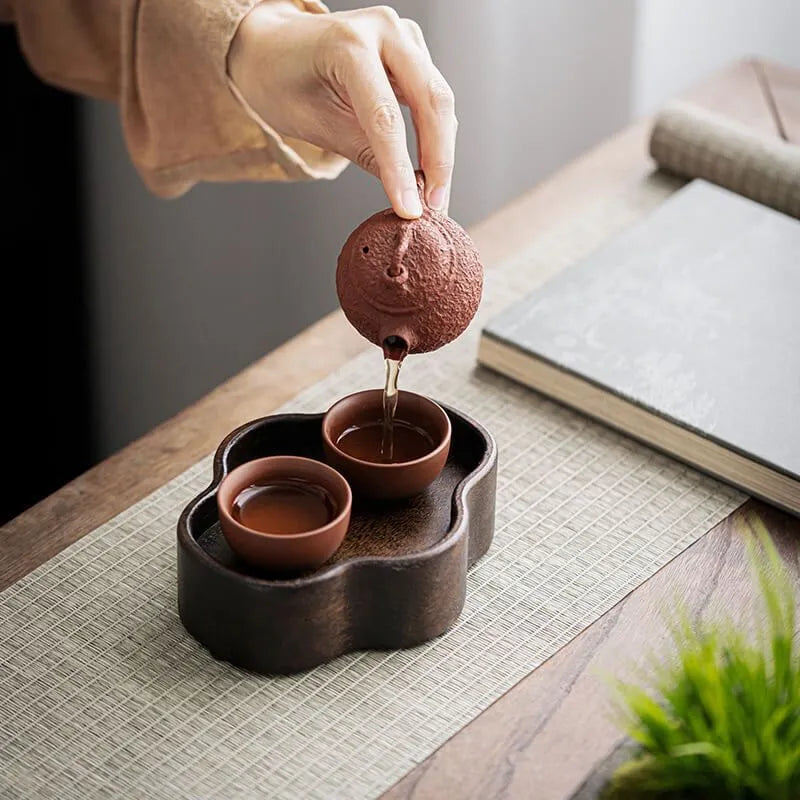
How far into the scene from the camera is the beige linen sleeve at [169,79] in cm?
129

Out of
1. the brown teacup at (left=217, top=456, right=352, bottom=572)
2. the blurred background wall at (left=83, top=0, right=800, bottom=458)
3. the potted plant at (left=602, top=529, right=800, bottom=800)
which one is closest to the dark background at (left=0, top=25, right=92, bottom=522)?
the blurred background wall at (left=83, top=0, right=800, bottom=458)

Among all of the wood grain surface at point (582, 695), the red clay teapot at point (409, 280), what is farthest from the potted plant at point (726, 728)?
the red clay teapot at point (409, 280)

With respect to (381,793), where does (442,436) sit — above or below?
above

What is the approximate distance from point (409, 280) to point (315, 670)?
31 centimetres

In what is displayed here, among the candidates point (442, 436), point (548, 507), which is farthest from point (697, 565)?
point (442, 436)

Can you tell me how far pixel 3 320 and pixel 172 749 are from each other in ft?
3.52

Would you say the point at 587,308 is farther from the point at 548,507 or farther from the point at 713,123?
the point at 713,123

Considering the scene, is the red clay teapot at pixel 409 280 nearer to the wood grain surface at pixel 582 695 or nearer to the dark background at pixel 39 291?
the wood grain surface at pixel 582 695

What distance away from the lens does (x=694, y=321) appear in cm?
130

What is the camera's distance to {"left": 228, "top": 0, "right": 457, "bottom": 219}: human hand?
1070 millimetres

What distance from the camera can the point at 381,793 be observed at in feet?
2.91

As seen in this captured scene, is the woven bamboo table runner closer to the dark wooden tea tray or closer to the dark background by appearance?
the dark wooden tea tray

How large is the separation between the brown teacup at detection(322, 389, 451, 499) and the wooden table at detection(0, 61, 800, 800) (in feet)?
0.59

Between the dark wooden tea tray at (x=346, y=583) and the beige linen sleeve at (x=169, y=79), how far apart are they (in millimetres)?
420
